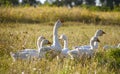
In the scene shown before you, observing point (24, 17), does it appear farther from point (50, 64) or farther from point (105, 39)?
point (50, 64)

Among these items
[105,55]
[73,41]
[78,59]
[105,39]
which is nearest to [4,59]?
[78,59]

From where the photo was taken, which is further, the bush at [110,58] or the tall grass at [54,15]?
the tall grass at [54,15]

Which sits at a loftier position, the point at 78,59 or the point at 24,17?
the point at 78,59

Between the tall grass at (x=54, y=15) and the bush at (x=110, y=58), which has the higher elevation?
the bush at (x=110, y=58)

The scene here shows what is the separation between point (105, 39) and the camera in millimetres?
13617

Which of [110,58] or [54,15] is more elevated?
[110,58]

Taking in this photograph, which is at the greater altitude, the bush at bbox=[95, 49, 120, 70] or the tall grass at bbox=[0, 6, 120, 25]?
the bush at bbox=[95, 49, 120, 70]

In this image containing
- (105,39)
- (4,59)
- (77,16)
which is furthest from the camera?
(77,16)

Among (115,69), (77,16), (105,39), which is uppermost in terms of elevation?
(115,69)

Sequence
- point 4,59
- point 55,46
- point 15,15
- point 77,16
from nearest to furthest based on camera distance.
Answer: point 4,59 → point 55,46 → point 15,15 → point 77,16

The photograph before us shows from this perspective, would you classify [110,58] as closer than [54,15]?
Yes

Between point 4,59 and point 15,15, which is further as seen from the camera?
point 15,15

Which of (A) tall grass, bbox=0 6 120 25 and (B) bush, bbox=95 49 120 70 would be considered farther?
(A) tall grass, bbox=0 6 120 25

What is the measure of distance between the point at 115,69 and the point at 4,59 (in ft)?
7.13
